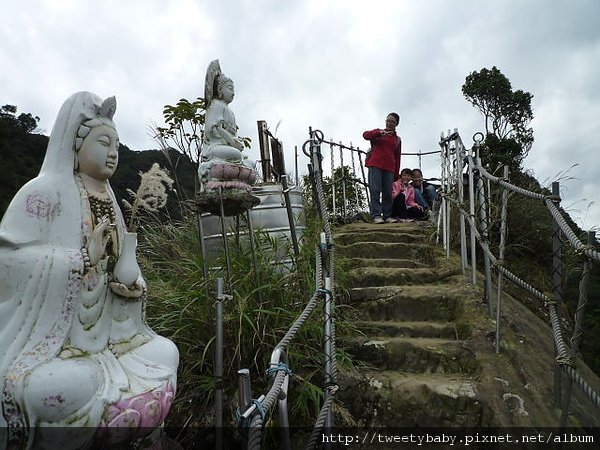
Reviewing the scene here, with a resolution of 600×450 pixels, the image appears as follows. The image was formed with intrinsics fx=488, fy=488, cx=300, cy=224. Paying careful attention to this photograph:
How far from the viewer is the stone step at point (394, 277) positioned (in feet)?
14.5

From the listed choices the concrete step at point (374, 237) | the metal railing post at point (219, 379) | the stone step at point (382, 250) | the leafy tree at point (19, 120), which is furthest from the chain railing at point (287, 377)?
the leafy tree at point (19, 120)

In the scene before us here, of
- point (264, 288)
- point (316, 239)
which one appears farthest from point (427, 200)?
point (264, 288)

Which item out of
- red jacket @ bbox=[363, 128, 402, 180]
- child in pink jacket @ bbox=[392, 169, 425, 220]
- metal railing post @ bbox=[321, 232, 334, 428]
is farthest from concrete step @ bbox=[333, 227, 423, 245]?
metal railing post @ bbox=[321, 232, 334, 428]

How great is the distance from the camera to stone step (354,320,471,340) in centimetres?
361

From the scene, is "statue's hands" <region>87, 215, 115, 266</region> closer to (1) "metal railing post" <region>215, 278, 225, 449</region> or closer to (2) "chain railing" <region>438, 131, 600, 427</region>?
(1) "metal railing post" <region>215, 278, 225, 449</region>

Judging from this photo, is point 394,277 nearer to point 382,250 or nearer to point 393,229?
point 382,250

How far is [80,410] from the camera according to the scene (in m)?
1.83

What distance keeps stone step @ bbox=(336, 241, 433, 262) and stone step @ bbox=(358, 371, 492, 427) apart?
7.02 feet

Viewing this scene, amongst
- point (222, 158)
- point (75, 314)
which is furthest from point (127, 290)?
point (222, 158)

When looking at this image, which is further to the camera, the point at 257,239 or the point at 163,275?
the point at 163,275

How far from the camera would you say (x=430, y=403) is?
9.62ft

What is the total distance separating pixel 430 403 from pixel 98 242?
2.09 metres

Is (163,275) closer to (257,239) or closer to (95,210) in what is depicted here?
(257,239)

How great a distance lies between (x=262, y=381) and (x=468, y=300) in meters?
1.75
